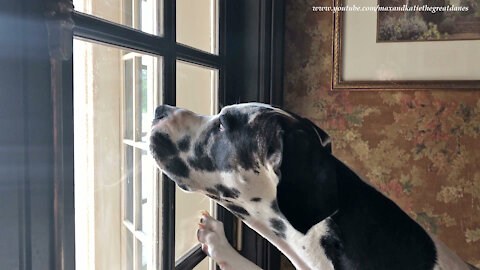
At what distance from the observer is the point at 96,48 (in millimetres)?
778

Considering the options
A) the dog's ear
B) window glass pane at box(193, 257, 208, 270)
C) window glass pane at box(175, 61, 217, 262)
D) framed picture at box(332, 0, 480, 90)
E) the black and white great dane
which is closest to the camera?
the dog's ear

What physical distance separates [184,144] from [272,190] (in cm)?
20

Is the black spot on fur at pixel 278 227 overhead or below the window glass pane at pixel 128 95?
below

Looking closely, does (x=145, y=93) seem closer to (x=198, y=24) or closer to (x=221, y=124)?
(x=221, y=124)

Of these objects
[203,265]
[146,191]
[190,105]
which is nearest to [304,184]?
[146,191]

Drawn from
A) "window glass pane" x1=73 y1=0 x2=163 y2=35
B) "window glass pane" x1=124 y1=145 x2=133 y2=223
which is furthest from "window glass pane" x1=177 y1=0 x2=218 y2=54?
"window glass pane" x1=124 y1=145 x2=133 y2=223

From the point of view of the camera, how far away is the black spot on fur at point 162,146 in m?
0.85

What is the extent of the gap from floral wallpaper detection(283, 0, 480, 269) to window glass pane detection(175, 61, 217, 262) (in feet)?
Result: 1.22

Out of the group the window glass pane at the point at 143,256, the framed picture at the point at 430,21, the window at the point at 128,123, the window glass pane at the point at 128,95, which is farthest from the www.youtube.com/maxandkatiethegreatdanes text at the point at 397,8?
the window glass pane at the point at 143,256

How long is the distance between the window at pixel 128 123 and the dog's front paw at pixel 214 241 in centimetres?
8

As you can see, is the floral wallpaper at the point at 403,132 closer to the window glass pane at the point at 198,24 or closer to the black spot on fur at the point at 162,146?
the window glass pane at the point at 198,24

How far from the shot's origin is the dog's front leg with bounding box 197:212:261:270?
1042mm

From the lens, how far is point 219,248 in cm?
105

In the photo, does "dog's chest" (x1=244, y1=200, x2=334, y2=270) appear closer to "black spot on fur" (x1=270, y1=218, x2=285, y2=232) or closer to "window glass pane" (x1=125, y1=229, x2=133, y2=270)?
"black spot on fur" (x1=270, y1=218, x2=285, y2=232)
